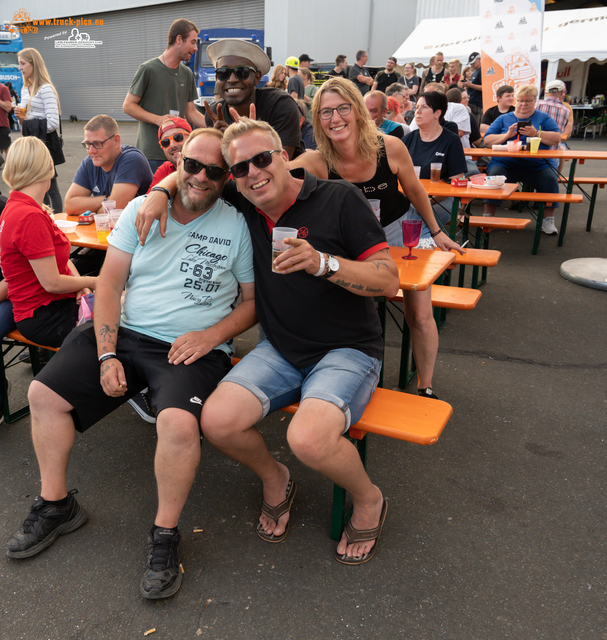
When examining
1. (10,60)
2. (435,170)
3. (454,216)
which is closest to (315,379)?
(454,216)

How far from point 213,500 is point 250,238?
1215 mm

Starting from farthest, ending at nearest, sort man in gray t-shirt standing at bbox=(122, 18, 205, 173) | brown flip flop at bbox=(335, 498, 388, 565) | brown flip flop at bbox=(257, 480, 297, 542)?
man in gray t-shirt standing at bbox=(122, 18, 205, 173), brown flip flop at bbox=(257, 480, 297, 542), brown flip flop at bbox=(335, 498, 388, 565)

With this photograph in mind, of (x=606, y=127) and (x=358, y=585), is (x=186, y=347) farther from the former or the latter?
(x=606, y=127)

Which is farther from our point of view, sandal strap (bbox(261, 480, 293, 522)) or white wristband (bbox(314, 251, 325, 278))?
sandal strap (bbox(261, 480, 293, 522))

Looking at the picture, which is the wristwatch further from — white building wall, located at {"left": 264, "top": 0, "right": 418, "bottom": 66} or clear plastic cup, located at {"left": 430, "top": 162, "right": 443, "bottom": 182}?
white building wall, located at {"left": 264, "top": 0, "right": 418, "bottom": 66}

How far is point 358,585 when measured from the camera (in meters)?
2.06

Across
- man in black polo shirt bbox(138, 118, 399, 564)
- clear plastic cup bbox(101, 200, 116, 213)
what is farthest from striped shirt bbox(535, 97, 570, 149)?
man in black polo shirt bbox(138, 118, 399, 564)

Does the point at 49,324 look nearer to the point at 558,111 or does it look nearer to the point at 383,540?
the point at 383,540

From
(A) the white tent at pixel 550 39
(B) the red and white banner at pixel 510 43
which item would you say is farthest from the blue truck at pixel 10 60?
(B) the red and white banner at pixel 510 43

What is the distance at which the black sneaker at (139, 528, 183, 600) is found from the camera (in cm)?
199

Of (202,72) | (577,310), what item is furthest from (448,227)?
(202,72)

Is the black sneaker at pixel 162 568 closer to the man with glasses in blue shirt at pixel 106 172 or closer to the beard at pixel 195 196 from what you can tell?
the beard at pixel 195 196

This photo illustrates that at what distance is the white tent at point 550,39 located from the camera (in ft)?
48.6

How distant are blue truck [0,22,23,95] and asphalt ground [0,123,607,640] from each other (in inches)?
850
